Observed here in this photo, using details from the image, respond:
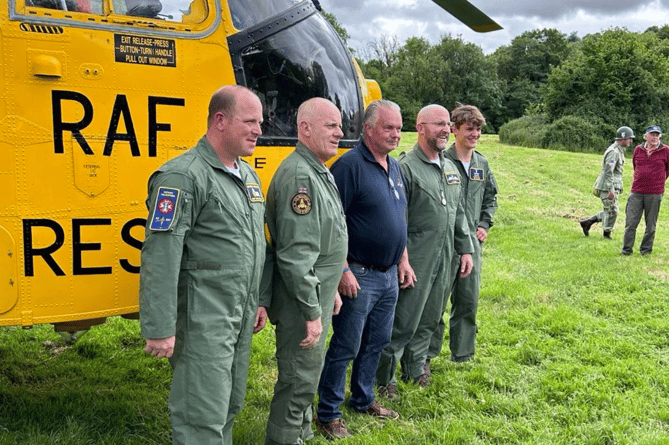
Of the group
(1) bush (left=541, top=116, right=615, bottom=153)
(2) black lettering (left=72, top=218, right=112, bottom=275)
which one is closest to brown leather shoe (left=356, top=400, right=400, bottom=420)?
(2) black lettering (left=72, top=218, right=112, bottom=275)

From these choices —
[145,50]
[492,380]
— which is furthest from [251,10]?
[492,380]

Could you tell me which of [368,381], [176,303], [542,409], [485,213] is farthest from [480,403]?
[176,303]

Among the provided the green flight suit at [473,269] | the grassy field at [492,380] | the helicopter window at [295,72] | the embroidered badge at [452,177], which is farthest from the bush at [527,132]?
the helicopter window at [295,72]

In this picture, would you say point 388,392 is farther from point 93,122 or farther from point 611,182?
point 611,182

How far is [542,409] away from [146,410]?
9.29 feet

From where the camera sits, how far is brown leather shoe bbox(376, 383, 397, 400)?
4.47m

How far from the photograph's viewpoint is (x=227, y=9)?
3500mm

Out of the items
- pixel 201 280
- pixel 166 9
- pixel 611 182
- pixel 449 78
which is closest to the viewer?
pixel 201 280

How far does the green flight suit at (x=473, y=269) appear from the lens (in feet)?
16.0

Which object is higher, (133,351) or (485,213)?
(485,213)

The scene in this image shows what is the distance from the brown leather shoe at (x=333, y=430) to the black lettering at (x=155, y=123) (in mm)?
2001

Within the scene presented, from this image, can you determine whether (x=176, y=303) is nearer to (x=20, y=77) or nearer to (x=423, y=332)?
(x=20, y=77)

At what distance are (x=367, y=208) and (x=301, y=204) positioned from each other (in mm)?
712

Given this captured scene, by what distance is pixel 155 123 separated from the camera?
331 centimetres
